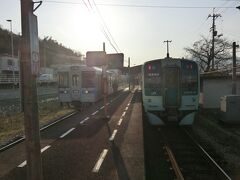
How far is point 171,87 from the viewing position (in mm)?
15594

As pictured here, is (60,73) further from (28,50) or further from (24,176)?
(28,50)

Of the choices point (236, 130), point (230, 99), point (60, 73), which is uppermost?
point (60, 73)

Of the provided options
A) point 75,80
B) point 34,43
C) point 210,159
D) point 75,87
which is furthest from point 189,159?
point 75,80

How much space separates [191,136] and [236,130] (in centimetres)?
372

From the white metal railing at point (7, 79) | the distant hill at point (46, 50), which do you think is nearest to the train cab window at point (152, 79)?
Result: the white metal railing at point (7, 79)

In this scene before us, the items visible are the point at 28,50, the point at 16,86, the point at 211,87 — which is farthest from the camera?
the point at 16,86

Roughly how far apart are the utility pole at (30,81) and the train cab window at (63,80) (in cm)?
2089

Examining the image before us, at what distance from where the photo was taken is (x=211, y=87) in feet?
93.5

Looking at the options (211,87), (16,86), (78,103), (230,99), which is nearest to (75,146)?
(230,99)

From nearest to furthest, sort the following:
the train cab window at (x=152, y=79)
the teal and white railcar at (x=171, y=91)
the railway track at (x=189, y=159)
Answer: the railway track at (x=189, y=159) → the teal and white railcar at (x=171, y=91) → the train cab window at (x=152, y=79)

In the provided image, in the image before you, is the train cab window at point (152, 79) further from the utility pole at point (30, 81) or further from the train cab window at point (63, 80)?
the train cab window at point (63, 80)

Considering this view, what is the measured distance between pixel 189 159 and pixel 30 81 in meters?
6.71

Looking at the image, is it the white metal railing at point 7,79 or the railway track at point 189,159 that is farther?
the white metal railing at point 7,79

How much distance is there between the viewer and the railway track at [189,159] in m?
8.99
